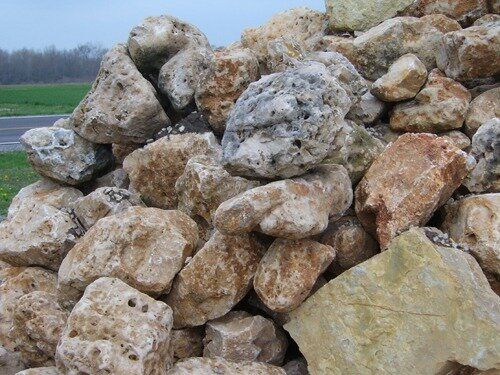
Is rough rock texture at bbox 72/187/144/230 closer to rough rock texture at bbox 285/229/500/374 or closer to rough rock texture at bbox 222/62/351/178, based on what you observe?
rough rock texture at bbox 222/62/351/178

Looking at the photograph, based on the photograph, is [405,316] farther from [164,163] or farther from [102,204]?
[102,204]

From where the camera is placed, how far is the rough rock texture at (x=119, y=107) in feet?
17.0

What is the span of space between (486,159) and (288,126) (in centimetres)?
148

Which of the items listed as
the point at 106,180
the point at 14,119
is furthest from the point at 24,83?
the point at 106,180

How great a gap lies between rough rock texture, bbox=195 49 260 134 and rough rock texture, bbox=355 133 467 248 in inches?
51.8

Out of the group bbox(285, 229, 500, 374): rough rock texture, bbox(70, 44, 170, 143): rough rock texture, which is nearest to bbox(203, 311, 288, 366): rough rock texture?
bbox(285, 229, 500, 374): rough rock texture

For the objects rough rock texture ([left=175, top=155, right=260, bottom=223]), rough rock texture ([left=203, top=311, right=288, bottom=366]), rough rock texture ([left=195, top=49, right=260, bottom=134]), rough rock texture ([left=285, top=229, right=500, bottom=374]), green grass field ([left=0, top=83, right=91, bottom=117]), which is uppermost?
rough rock texture ([left=195, top=49, right=260, bottom=134])

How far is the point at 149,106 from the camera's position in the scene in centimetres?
516

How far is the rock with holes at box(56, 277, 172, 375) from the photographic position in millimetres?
3445

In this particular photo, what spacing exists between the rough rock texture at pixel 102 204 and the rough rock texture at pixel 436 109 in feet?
7.02

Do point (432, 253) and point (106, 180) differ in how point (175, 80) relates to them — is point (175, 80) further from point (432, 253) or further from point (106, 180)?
point (432, 253)

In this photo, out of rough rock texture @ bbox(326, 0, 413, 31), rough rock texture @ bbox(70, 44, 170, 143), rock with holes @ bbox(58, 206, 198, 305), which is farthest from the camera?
rough rock texture @ bbox(326, 0, 413, 31)

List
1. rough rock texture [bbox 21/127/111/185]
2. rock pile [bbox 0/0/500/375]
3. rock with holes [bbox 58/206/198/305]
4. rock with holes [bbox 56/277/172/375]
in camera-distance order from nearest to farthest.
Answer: rock with holes [bbox 56/277/172/375] < rock pile [bbox 0/0/500/375] < rock with holes [bbox 58/206/198/305] < rough rock texture [bbox 21/127/111/185]

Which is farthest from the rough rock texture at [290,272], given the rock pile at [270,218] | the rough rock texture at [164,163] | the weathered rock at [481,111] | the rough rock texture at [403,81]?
the weathered rock at [481,111]
